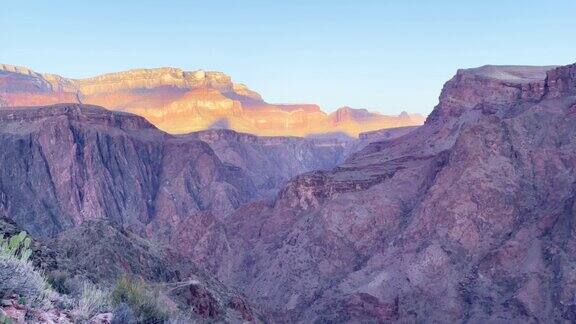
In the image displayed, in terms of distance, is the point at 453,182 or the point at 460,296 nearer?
the point at 460,296

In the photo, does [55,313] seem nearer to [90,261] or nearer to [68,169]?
[90,261]

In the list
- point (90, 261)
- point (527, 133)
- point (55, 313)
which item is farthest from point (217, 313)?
point (527, 133)

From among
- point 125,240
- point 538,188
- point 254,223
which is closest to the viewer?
point 125,240

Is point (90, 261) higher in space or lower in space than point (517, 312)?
higher

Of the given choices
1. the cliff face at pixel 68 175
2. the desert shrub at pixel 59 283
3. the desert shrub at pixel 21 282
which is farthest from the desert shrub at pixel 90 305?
the cliff face at pixel 68 175

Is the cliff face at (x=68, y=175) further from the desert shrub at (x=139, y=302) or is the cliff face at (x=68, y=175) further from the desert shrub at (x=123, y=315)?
the desert shrub at (x=123, y=315)

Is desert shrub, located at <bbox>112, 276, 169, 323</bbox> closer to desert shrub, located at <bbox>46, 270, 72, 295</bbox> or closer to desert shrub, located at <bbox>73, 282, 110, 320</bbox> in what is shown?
desert shrub, located at <bbox>73, 282, 110, 320</bbox>

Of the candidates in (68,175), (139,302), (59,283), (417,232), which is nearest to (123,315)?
(139,302)

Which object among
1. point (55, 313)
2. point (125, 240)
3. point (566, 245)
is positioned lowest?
point (566, 245)

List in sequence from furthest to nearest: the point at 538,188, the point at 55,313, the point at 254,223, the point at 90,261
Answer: the point at 254,223, the point at 538,188, the point at 90,261, the point at 55,313
